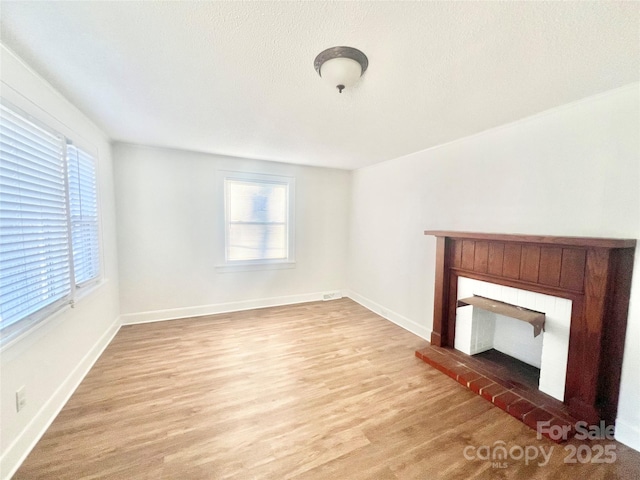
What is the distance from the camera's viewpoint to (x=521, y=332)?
264 centimetres

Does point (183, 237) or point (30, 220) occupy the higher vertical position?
point (30, 220)

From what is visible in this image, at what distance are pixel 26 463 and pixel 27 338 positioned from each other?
727 mm

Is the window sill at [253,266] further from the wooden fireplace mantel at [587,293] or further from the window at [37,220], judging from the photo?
the wooden fireplace mantel at [587,293]

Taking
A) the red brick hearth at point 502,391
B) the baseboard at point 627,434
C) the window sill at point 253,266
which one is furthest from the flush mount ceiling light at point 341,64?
the window sill at point 253,266

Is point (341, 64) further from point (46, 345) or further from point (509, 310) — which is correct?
point (46, 345)

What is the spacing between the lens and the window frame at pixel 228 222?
399cm

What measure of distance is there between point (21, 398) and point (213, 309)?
8.12ft

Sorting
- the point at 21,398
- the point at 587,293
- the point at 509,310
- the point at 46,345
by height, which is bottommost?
the point at 21,398

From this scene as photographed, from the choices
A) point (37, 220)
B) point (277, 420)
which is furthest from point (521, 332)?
point (37, 220)

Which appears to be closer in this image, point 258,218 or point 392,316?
point 392,316

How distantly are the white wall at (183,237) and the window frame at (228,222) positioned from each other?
0.07 m

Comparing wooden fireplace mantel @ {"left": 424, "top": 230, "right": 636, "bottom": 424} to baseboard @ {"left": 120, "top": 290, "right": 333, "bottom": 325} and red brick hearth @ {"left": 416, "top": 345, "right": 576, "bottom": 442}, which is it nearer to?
red brick hearth @ {"left": 416, "top": 345, "right": 576, "bottom": 442}

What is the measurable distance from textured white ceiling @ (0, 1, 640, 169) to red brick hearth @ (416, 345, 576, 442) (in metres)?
2.37

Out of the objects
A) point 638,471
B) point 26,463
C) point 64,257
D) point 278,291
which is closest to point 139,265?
point 64,257
